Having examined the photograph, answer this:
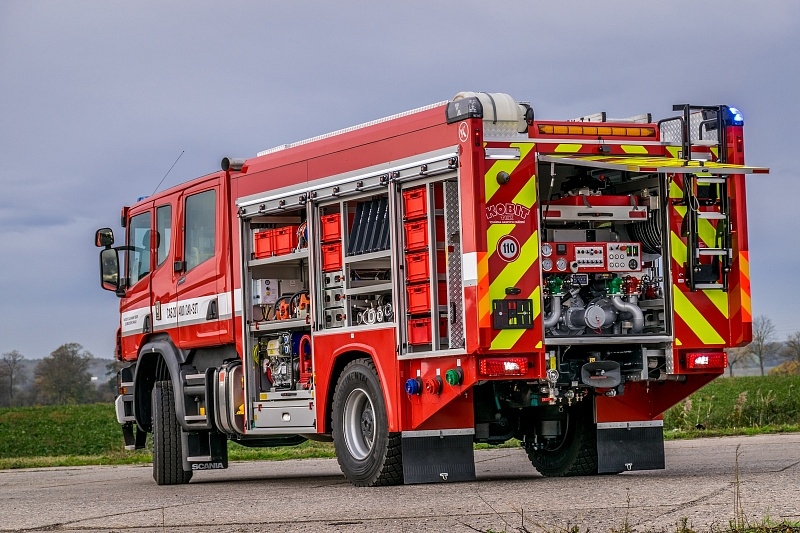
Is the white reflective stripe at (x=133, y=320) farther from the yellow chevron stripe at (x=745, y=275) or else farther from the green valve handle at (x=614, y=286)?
the yellow chevron stripe at (x=745, y=275)

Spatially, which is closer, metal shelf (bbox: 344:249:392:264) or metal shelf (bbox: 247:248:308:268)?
metal shelf (bbox: 344:249:392:264)

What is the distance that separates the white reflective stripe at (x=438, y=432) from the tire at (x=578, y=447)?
159 centimetres

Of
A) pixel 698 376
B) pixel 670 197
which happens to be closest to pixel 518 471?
pixel 698 376

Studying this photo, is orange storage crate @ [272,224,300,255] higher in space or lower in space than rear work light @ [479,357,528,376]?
higher

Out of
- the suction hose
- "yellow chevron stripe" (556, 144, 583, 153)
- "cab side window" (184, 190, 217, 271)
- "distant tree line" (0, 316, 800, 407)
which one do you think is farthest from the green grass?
"distant tree line" (0, 316, 800, 407)

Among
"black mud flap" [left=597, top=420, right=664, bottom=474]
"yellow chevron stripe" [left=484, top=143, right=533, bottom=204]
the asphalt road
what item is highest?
"yellow chevron stripe" [left=484, top=143, right=533, bottom=204]

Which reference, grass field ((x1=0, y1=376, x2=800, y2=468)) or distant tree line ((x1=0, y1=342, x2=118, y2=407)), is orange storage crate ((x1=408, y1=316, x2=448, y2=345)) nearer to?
grass field ((x1=0, y1=376, x2=800, y2=468))

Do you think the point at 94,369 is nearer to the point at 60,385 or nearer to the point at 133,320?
the point at 60,385

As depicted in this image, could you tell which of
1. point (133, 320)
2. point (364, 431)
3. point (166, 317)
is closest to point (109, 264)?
point (133, 320)

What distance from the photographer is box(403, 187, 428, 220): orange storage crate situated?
11.5m

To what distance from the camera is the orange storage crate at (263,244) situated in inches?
536

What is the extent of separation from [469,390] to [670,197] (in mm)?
2426

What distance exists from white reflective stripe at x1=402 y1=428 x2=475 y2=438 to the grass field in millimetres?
10572

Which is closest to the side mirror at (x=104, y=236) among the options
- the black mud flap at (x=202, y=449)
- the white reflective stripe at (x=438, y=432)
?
the black mud flap at (x=202, y=449)
